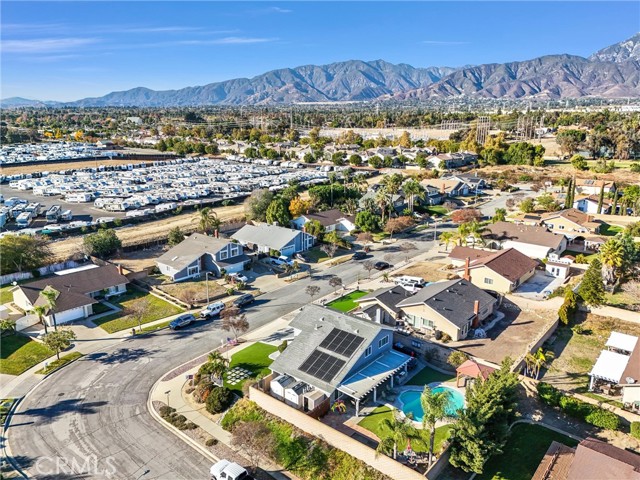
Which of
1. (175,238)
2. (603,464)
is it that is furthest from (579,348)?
(175,238)

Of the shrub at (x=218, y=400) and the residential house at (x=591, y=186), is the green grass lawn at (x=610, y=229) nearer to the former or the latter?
the residential house at (x=591, y=186)

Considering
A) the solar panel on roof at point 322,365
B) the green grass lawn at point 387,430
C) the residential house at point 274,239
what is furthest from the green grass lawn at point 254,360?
the residential house at point 274,239

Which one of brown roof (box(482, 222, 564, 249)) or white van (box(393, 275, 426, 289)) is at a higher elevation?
brown roof (box(482, 222, 564, 249))

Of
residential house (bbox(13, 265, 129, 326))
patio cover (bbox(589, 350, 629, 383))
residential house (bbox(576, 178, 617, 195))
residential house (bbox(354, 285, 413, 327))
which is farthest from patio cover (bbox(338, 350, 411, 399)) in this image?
residential house (bbox(576, 178, 617, 195))

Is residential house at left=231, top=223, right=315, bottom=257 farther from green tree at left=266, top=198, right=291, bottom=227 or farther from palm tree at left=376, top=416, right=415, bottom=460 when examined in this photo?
palm tree at left=376, top=416, right=415, bottom=460

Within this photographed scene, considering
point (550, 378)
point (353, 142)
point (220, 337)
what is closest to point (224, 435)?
point (220, 337)

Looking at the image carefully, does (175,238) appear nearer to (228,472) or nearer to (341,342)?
(341,342)

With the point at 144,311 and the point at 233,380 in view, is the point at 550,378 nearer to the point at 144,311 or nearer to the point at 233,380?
the point at 233,380
